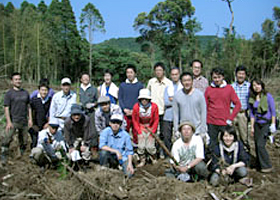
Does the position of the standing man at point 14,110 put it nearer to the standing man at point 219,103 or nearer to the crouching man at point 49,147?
the crouching man at point 49,147

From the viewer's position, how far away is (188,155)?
3439 millimetres

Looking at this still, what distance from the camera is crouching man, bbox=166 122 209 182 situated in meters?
3.38

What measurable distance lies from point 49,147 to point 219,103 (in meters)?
2.90

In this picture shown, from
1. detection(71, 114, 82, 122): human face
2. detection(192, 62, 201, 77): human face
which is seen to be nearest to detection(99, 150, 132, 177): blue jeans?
detection(71, 114, 82, 122): human face

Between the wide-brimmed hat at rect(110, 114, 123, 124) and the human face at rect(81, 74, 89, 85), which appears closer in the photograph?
the wide-brimmed hat at rect(110, 114, 123, 124)

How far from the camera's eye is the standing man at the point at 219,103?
3914mm

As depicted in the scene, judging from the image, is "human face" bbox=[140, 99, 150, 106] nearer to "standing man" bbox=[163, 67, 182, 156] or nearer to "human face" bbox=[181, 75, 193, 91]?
"standing man" bbox=[163, 67, 182, 156]

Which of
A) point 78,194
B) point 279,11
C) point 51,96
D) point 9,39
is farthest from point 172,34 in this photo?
point 78,194

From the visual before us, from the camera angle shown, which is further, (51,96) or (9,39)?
(9,39)

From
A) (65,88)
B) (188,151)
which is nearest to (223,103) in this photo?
(188,151)

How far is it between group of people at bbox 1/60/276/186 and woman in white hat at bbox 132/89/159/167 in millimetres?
18

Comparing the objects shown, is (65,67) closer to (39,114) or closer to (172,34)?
(172,34)

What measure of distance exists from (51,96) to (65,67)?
23301 mm

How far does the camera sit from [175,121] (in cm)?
387
